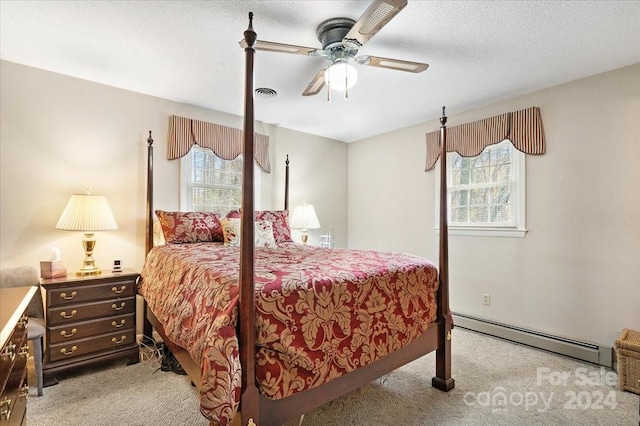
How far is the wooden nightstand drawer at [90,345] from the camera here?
2.23 m

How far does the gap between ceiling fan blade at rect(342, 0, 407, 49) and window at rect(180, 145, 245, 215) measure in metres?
2.03

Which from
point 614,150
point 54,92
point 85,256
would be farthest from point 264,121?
point 614,150

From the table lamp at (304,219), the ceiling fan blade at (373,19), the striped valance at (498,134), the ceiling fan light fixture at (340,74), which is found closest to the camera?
the ceiling fan blade at (373,19)

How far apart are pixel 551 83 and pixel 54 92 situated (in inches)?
171

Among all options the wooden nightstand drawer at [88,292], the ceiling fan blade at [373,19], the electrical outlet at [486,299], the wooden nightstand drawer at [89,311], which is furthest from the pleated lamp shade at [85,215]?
the electrical outlet at [486,299]

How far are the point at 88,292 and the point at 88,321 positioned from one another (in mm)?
215

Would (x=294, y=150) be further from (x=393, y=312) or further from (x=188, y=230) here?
(x=393, y=312)

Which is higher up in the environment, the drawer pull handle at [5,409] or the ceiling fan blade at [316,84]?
the ceiling fan blade at [316,84]

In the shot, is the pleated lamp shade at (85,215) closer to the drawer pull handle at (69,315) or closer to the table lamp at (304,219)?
the drawer pull handle at (69,315)

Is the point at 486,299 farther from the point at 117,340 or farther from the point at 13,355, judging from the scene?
the point at 13,355

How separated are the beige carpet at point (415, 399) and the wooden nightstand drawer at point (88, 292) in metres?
0.55

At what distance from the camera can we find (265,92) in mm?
3102


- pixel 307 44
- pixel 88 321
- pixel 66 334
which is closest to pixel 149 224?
pixel 88 321

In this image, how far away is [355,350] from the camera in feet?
5.16
